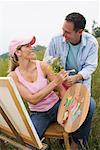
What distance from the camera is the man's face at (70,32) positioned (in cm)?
379

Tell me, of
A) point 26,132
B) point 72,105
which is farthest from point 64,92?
point 26,132

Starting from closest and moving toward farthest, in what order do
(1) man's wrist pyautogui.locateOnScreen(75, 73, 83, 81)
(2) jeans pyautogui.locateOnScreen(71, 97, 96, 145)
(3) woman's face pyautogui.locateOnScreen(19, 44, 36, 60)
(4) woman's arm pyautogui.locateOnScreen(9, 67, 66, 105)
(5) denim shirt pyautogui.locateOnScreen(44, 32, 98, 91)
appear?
(4) woman's arm pyautogui.locateOnScreen(9, 67, 66, 105), (3) woman's face pyautogui.locateOnScreen(19, 44, 36, 60), (2) jeans pyautogui.locateOnScreen(71, 97, 96, 145), (1) man's wrist pyautogui.locateOnScreen(75, 73, 83, 81), (5) denim shirt pyautogui.locateOnScreen(44, 32, 98, 91)

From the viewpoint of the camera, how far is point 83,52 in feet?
12.9

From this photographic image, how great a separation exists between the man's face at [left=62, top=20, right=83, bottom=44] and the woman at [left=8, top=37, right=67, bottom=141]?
0.48m

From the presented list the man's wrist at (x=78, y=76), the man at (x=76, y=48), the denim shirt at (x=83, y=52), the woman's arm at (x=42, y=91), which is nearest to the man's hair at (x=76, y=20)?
the man at (x=76, y=48)

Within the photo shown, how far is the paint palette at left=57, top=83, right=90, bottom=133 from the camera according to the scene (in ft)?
10.8

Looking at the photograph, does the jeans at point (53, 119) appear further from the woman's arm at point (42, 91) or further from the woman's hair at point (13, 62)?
the woman's hair at point (13, 62)

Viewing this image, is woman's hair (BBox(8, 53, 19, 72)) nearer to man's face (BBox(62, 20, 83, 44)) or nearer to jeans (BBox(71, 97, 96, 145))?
man's face (BBox(62, 20, 83, 44))

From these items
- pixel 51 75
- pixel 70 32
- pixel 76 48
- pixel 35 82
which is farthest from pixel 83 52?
pixel 35 82

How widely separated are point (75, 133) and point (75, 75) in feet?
1.86

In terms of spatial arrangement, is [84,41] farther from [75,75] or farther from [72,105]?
[72,105]

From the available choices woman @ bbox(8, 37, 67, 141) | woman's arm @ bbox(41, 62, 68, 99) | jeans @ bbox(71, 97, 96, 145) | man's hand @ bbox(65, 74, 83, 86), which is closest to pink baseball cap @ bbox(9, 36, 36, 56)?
woman @ bbox(8, 37, 67, 141)

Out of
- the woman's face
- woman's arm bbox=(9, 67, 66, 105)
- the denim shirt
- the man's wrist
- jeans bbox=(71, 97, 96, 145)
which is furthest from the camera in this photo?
the denim shirt

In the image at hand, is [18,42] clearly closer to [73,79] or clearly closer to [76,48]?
[73,79]
